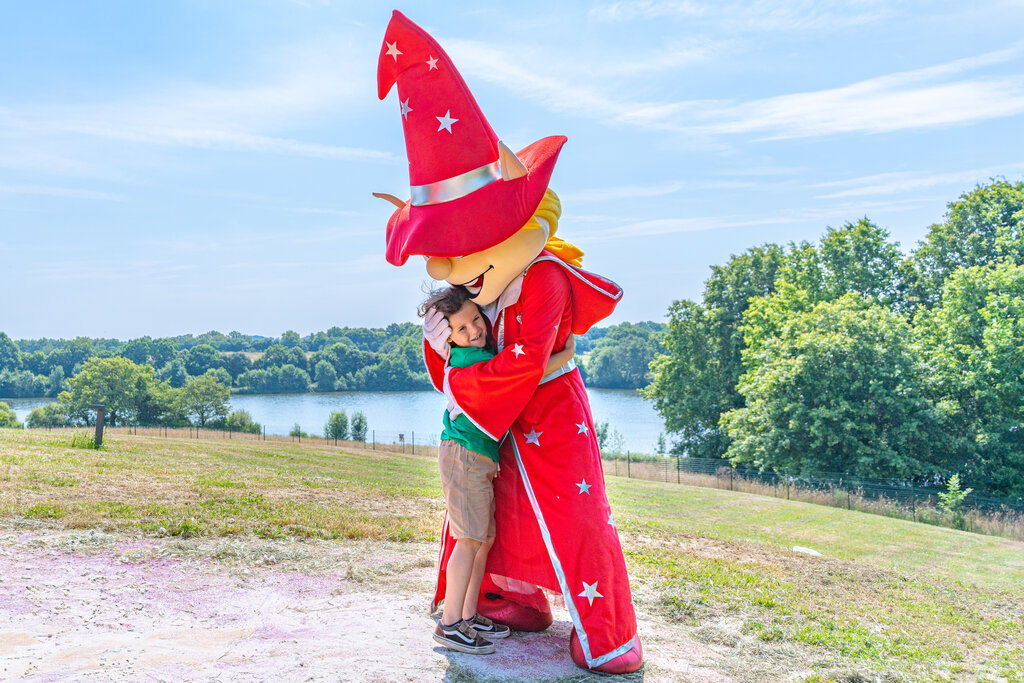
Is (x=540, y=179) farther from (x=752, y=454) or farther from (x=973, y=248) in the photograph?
(x=973, y=248)

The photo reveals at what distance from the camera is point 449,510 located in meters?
4.31

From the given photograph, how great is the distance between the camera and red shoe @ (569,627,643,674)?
4.15 metres

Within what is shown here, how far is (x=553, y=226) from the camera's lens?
4.51 metres

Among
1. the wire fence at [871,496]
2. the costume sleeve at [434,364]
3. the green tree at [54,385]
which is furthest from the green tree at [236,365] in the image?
A: the costume sleeve at [434,364]

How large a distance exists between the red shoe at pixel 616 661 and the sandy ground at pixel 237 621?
0.06 m

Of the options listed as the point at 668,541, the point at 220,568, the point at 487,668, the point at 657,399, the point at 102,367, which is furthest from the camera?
the point at 102,367

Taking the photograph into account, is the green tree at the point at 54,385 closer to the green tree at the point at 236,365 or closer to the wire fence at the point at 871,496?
the green tree at the point at 236,365

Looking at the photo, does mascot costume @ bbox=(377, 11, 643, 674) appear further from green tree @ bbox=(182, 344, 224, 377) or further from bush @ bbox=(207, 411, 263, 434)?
green tree @ bbox=(182, 344, 224, 377)

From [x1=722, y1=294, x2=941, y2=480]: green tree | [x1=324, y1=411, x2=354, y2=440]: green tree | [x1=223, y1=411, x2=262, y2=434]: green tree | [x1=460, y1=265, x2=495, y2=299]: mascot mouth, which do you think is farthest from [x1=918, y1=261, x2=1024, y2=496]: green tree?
[x1=223, y1=411, x2=262, y2=434]: green tree

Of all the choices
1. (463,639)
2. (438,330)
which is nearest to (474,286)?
(438,330)

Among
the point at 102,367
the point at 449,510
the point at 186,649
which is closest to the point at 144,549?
the point at 186,649

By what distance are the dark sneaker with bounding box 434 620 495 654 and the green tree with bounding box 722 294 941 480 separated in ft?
83.5

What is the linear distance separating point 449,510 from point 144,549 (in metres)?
3.43

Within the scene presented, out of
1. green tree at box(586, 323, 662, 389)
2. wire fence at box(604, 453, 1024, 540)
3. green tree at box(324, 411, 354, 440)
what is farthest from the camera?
green tree at box(586, 323, 662, 389)
